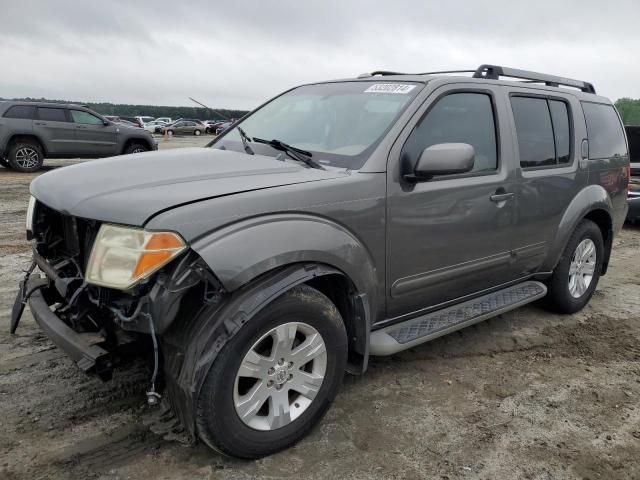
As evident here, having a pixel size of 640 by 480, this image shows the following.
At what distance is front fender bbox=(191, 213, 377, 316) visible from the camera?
2299 mm

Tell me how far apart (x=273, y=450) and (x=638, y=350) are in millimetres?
2953

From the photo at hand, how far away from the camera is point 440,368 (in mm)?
3600

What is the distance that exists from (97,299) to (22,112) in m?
13.0

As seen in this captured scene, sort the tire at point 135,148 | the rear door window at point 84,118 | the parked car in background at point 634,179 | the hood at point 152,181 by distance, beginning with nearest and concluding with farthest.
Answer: the hood at point 152,181 → the parked car in background at point 634,179 → the rear door window at point 84,118 → the tire at point 135,148

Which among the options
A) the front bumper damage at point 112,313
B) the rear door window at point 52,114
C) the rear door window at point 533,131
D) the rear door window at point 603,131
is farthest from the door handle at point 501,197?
the rear door window at point 52,114

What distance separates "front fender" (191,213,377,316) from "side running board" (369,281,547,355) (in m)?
0.35

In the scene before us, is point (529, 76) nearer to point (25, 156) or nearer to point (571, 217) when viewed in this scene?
point (571, 217)

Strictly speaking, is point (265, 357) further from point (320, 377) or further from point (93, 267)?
point (93, 267)

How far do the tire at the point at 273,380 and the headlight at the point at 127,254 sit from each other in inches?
18.1

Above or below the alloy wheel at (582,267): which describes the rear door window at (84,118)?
above

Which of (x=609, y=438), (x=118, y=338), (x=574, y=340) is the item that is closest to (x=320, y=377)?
(x=118, y=338)

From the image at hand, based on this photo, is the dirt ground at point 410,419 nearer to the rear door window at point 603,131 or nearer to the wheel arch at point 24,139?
the rear door window at point 603,131

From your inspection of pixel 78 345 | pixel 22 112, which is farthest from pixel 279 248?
pixel 22 112

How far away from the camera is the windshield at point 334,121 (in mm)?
3111
